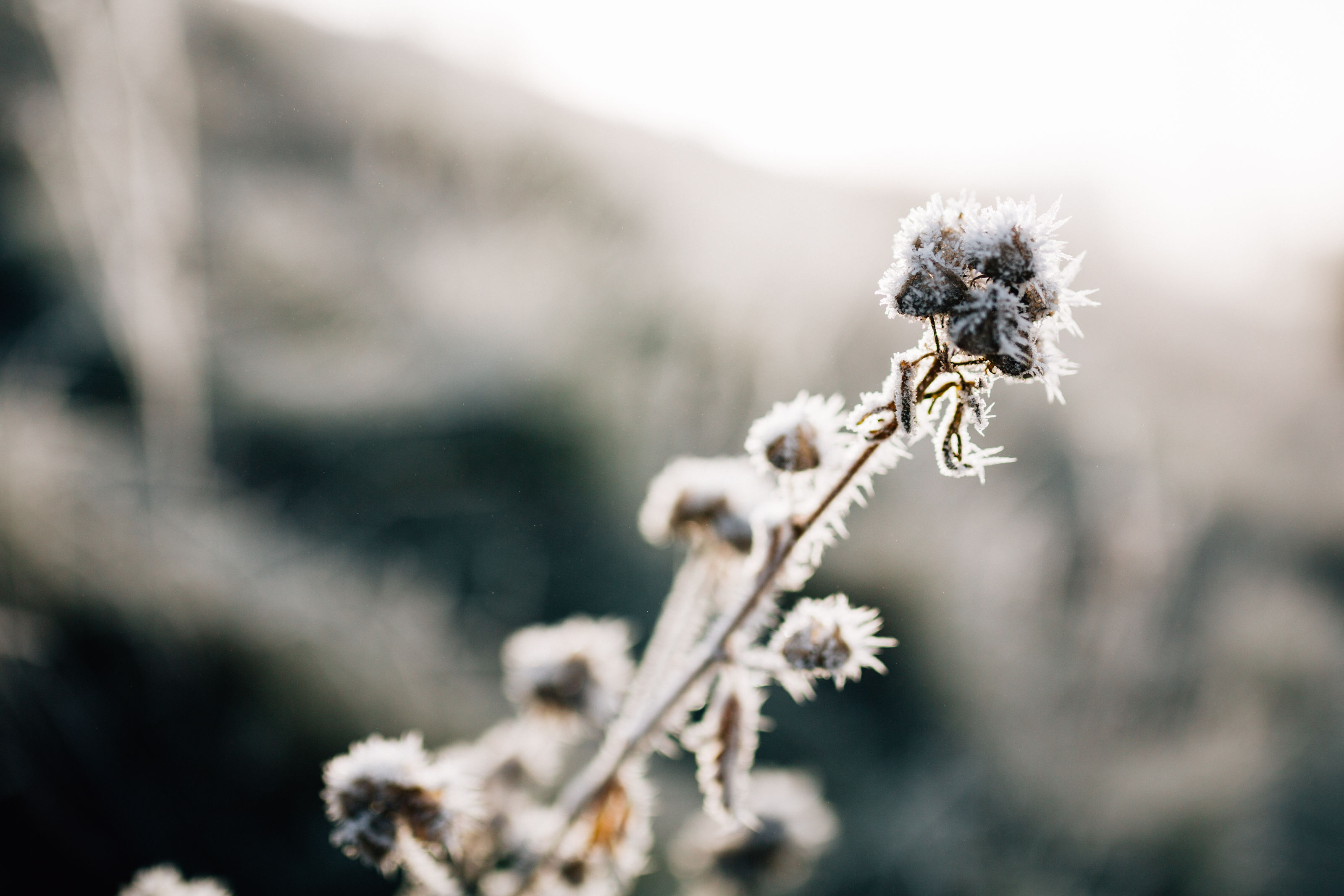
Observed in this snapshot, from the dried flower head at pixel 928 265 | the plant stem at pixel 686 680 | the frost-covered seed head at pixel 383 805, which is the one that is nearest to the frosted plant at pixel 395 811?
the frost-covered seed head at pixel 383 805

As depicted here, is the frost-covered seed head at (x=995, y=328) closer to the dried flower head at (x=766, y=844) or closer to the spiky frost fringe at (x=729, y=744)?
the spiky frost fringe at (x=729, y=744)

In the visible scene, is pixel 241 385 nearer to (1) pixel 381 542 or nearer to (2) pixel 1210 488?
(1) pixel 381 542

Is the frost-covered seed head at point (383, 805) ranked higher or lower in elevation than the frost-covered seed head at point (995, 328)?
lower

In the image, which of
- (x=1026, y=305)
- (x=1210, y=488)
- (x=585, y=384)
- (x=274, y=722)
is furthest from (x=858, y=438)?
(x=1210, y=488)

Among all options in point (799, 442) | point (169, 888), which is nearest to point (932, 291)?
point (799, 442)

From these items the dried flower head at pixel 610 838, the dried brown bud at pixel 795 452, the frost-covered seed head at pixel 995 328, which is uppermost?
the dried brown bud at pixel 795 452

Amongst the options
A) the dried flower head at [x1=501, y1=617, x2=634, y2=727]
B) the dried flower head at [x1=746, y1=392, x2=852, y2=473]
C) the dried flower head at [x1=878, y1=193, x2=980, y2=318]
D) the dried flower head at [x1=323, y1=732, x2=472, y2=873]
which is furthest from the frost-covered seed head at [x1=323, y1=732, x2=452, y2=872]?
the dried flower head at [x1=878, y1=193, x2=980, y2=318]

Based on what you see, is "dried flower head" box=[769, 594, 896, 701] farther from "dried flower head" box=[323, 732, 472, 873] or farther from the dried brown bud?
"dried flower head" box=[323, 732, 472, 873]
